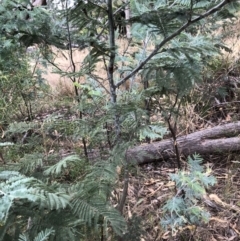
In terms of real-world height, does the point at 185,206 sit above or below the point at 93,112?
below

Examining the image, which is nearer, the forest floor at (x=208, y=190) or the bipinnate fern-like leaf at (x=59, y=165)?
the bipinnate fern-like leaf at (x=59, y=165)

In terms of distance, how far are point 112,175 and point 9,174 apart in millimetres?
308

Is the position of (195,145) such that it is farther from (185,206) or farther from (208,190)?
(185,206)

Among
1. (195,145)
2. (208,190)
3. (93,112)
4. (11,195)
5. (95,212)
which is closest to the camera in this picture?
(11,195)

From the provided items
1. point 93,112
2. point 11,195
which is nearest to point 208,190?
point 93,112

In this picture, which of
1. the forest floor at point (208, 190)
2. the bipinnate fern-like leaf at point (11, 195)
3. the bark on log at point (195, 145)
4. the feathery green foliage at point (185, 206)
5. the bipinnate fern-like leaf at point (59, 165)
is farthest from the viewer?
the bark on log at point (195, 145)

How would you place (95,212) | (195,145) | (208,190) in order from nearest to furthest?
(95,212) → (208,190) → (195,145)

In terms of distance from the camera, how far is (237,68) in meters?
3.02

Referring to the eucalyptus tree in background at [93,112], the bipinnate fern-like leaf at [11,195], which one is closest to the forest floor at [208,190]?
the eucalyptus tree in background at [93,112]

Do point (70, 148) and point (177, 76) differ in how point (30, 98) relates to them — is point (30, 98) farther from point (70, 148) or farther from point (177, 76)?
point (177, 76)

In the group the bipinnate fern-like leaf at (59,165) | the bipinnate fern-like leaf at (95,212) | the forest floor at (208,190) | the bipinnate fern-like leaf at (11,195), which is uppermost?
the bipinnate fern-like leaf at (11,195)

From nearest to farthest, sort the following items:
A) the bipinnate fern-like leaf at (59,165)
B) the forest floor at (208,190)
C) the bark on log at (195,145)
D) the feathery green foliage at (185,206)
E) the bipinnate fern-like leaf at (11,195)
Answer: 1. the bipinnate fern-like leaf at (11,195)
2. the bipinnate fern-like leaf at (59,165)
3. the feathery green foliage at (185,206)
4. the forest floor at (208,190)
5. the bark on log at (195,145)

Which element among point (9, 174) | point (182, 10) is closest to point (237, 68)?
point (182, 10)

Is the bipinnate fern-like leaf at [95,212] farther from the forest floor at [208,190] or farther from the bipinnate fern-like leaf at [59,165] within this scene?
the forest floor at [208,190]
